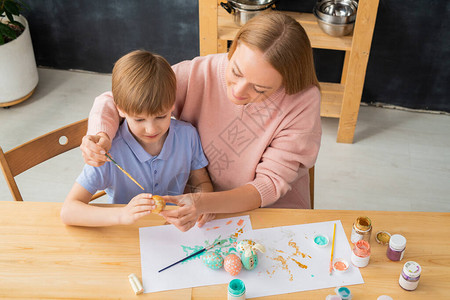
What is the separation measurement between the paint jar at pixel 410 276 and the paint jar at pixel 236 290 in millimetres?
415

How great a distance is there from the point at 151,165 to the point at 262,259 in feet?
1.58

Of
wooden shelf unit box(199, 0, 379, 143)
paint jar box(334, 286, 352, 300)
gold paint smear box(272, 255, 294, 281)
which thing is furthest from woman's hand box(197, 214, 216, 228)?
wooden shelf unit box(199, 0, 379, 143)

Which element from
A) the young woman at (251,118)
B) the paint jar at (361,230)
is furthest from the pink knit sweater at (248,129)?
the paint jar at (361,230)

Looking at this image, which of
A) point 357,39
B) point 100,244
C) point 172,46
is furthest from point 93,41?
point 100,244

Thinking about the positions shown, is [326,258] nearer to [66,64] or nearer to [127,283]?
[127,283]

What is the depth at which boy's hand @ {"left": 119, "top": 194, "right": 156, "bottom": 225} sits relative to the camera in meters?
1.28

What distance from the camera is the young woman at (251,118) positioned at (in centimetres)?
136

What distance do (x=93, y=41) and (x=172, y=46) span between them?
570 millimetres

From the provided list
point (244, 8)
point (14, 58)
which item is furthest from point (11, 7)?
point (244, 8)

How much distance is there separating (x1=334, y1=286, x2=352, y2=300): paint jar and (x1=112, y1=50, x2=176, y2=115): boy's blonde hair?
68 cm

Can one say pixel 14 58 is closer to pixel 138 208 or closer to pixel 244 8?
pixel 244 8

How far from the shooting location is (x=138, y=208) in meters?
1.29

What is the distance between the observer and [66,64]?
3.51 m

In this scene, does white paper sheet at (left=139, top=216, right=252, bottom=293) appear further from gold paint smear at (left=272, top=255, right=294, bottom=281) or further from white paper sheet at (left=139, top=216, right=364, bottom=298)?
gold paint smear at (left=272, top=255, right=294, bottom=281)
